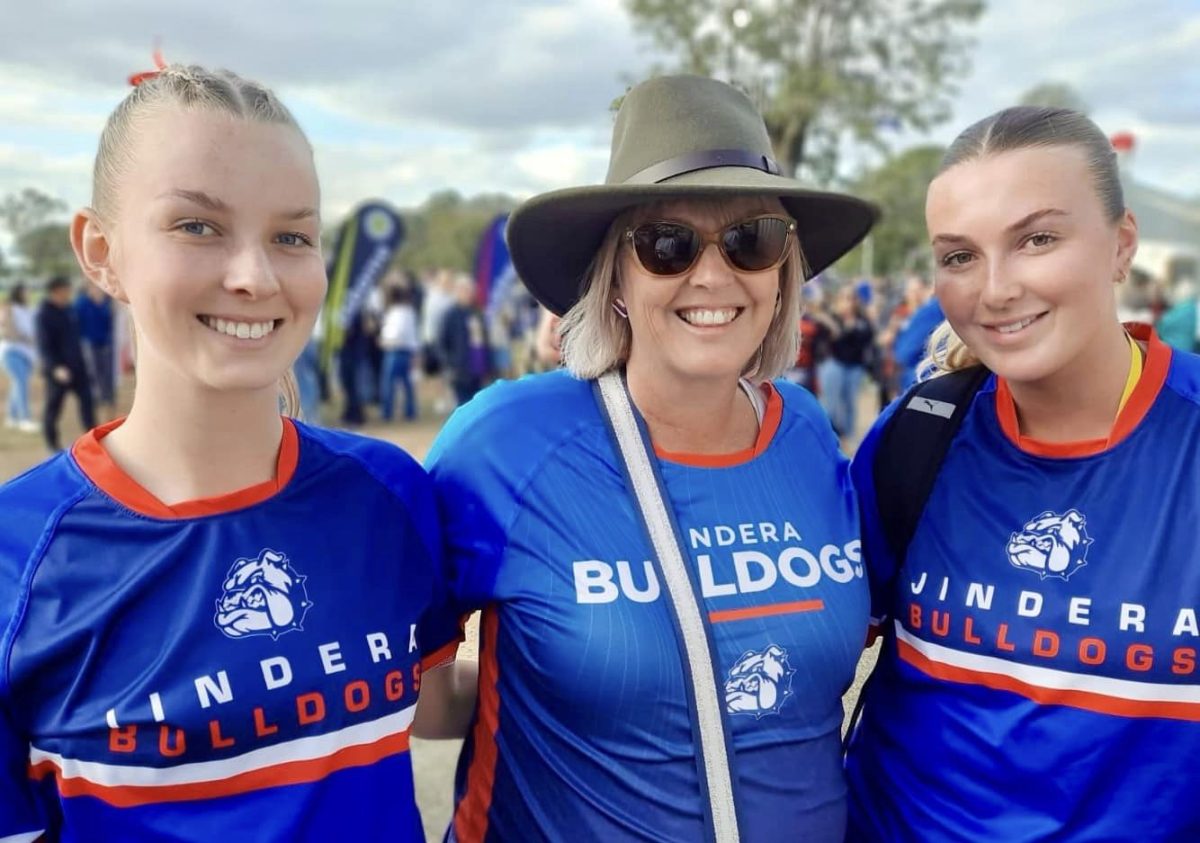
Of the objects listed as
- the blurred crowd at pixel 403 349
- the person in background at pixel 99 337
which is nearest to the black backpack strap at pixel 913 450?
the blurred crowd at pixel 403 349

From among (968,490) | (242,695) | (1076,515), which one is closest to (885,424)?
(968,490)

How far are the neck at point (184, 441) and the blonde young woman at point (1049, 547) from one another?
1283 mm

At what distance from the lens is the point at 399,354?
38.7 feet

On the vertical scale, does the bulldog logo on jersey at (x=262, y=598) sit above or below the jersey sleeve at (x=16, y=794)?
above

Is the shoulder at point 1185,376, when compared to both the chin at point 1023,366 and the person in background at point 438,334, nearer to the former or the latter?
the chin at point 1023,366

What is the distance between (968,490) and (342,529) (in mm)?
1189

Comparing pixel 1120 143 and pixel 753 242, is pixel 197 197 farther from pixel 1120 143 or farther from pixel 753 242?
pixel 1120 143

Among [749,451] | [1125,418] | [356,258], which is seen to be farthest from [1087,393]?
[356,258]

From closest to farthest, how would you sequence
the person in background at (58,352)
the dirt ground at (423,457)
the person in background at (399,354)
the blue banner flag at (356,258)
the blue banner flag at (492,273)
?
the dirt ground at (423,457) → the person in background at (58,352) → the blue banner flag at (356,258) → the person in background at (399,354) → the blue banner flag at (492,273)

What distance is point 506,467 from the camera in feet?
5.90

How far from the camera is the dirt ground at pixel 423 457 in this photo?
10.6 ft

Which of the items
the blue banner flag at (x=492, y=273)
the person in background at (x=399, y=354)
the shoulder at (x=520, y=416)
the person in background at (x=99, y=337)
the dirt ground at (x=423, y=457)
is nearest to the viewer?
the shoulder at (x=520, y=416)

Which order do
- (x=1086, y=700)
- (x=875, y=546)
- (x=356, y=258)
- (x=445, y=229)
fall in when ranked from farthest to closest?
(x=445, y=229)
(x=356, y=258)
(x=875, y=546)
(x=1086, y=700)

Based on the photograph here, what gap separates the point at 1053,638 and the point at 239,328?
1.46m
